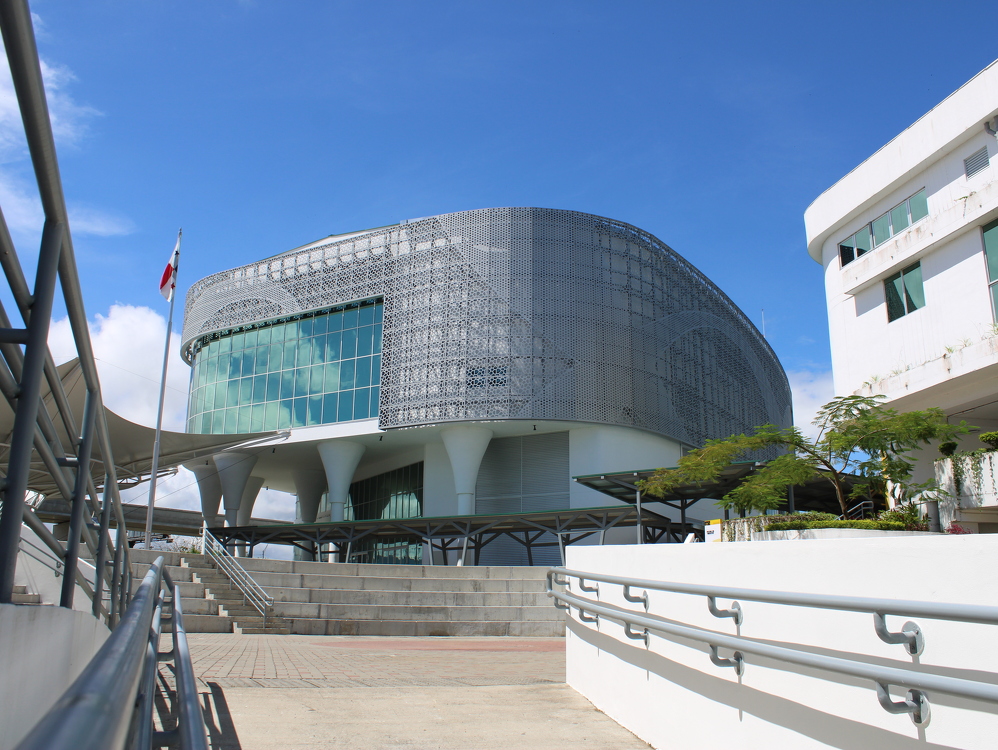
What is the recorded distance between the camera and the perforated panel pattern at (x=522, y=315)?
128 feet

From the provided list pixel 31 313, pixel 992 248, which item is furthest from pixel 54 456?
pixel 992 248

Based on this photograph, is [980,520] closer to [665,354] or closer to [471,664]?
[471,664]

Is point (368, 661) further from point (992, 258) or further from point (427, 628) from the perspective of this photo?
point (992, 258)

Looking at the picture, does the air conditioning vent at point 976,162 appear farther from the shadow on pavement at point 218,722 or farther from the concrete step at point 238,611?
the concrete step at point 238,611

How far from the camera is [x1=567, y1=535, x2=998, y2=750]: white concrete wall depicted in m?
3.38

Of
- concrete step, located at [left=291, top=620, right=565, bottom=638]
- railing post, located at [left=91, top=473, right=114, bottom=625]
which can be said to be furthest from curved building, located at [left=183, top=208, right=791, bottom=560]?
railing post, located at [left=91, top=473, right=114, bottom=625]

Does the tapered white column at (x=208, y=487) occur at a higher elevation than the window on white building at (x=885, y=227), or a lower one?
lower

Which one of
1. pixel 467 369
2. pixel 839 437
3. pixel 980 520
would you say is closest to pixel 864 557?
pixel 839 437

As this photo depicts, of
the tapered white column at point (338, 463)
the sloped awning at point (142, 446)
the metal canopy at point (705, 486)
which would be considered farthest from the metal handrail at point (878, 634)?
the tapered white column at point (338, 463)

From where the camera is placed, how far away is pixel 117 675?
111cm

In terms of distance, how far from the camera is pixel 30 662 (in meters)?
2.44

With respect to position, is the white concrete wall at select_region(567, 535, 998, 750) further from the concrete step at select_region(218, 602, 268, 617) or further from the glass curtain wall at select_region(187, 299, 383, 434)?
the glass curtain wall at select_region(187, 299, 383, 434)

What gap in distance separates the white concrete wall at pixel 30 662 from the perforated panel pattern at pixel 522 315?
35278mm

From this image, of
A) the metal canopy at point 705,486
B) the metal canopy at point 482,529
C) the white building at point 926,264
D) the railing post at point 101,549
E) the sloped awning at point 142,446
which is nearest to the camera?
the railing post at point 101,549
